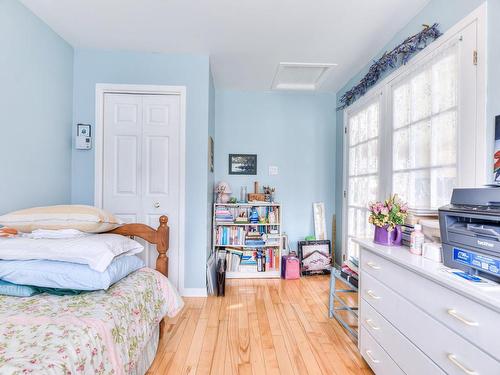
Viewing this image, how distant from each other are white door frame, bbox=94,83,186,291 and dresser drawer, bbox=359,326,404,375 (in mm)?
1814

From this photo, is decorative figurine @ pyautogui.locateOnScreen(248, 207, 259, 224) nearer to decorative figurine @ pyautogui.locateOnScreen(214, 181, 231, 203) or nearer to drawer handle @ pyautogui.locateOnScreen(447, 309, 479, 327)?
decorative figurine @ pyautogui.locateOnScreen(214, 181, 231, 203)

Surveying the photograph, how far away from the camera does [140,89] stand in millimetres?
2744

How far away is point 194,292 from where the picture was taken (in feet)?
9.12

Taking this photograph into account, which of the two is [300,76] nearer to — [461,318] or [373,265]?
[373,265]

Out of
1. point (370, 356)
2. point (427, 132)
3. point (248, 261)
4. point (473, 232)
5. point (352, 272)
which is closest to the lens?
point (473, 232)

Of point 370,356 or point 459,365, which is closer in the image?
point 459,365

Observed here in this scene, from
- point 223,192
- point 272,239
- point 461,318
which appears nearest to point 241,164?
point 223,192

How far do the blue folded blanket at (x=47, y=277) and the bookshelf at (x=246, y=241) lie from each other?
2000mm

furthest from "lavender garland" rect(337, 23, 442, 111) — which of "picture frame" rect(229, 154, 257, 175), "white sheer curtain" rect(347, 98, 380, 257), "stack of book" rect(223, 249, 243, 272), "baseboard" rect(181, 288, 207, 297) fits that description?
"baseboard" rect(181, 288, 207, 297)

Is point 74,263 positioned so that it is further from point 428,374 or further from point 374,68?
point 374,68

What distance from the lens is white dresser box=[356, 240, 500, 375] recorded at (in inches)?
35.4

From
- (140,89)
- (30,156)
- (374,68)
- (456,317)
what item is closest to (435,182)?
(456,317)

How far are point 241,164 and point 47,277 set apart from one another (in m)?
2.66

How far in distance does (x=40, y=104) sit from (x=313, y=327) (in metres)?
3.03
